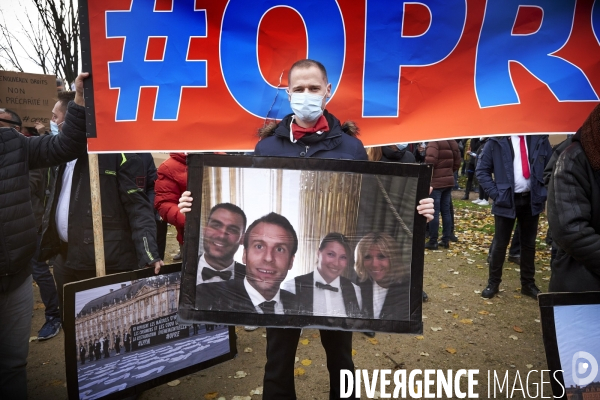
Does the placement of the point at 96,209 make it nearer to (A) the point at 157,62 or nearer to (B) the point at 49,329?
(A) the point at 157,62

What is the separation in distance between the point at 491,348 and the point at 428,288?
1.81 metres

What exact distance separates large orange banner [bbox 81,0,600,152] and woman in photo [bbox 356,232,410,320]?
4.05ft

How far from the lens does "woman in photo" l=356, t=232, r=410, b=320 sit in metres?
2.13

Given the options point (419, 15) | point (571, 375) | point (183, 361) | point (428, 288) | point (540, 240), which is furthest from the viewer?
point (540, 240)

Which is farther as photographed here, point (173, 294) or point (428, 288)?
point (428, 288)

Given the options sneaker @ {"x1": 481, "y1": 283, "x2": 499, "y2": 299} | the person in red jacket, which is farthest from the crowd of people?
sneaker @ {"x1": 481, "y1": 283, "x2": 499, "y2": 299}

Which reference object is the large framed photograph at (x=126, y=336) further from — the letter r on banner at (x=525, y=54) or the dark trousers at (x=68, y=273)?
the letter r on banner at (x=525, y=54)

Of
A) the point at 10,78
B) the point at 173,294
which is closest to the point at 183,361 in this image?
the point at 173,294

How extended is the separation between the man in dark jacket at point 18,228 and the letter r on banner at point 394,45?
6.78ft

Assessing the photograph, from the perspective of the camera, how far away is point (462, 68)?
9.86 feet

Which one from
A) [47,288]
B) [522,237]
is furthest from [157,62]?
[522,237]

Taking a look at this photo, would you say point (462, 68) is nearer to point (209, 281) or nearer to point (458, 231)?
point (209, 281)

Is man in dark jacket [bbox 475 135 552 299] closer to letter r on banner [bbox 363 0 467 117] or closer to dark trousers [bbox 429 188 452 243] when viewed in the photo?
dark trousers [bbox 429 188 452 243]

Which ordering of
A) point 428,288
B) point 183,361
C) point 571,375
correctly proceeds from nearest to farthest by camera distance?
point 571,375, point 183,361, point 428,288
